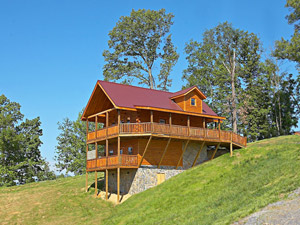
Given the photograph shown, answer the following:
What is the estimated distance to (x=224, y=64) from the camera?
50.0 metres

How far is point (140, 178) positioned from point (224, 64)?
990 inches

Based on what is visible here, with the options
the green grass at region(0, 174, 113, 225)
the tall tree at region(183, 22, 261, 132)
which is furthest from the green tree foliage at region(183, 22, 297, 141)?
the green grass at region(0, 174, 113, 225)

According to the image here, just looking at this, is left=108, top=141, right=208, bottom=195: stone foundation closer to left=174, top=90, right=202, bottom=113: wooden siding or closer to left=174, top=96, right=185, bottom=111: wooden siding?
left=174, top=90, right=202, bottom=113: wooden siding

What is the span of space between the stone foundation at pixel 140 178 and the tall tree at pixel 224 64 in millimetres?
19256

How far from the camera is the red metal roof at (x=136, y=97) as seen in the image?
31316 millimetres

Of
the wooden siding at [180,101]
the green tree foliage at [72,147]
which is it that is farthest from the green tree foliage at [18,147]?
the wooden siding at [180,101]

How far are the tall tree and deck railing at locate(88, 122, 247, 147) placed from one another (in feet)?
45.9

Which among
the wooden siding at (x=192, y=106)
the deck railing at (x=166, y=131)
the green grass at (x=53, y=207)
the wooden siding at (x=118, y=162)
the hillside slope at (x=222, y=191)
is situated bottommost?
the green grass at (x=53, y=207)

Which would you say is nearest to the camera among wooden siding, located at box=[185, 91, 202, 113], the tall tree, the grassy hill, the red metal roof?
the grassy hill

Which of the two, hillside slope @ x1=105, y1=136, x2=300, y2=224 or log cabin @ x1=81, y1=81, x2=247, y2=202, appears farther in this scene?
log cabin @ x1=81, y1=81, x2=247, y2=202

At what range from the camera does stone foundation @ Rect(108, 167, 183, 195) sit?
30.8 meters

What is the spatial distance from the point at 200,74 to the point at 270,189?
34.9 m

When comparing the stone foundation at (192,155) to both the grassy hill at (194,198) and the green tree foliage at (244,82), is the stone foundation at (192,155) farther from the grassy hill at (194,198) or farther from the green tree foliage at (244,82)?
the green tree foliage at (244,82)

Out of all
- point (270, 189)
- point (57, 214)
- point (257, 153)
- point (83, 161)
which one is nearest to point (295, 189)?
point (270, 189)
